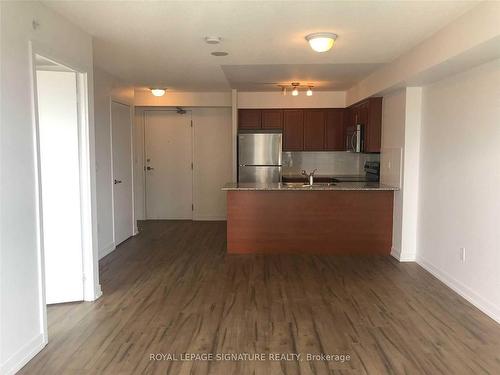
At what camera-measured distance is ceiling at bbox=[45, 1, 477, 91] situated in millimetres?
2865

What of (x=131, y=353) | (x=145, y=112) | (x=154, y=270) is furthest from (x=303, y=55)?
(x=145, y=112)

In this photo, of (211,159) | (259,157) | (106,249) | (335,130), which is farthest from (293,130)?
(106,249)

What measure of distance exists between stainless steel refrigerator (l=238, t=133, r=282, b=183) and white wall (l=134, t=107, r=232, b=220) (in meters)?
0.85

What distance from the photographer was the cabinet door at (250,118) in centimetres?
722

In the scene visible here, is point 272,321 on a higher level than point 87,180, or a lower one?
lower

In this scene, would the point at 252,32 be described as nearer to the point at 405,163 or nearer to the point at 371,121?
the point at 405,163

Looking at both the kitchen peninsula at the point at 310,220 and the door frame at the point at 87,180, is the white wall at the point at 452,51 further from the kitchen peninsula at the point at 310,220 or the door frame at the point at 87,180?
the door frame at the point at 87,180

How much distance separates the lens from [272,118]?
7.23m

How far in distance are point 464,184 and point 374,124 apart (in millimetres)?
2195

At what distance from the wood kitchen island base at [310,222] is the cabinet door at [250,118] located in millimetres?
2221

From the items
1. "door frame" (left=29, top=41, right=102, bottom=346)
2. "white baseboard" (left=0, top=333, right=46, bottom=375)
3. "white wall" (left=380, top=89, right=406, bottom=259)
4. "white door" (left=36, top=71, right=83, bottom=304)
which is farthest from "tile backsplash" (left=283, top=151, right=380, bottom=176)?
"white baseboard" (left=0, top=333, right=46, bottom=375)

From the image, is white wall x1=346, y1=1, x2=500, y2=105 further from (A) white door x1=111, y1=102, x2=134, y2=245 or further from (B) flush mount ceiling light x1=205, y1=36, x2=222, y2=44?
(A) white door x1=111, y1=102, x2=134, y2=245

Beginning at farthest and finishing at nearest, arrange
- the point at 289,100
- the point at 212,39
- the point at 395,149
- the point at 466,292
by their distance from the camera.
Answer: the point at 289,100 → the point at 395,149 → the point at 466,292 → the point at 212,39

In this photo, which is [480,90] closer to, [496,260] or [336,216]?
[496,260]
